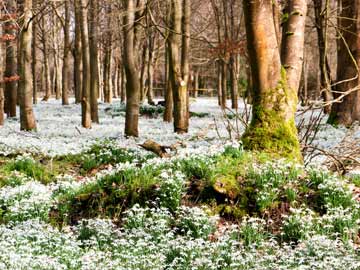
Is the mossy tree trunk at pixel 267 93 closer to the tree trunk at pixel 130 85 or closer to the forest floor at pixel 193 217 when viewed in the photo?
the forest floor at pixel 193 217

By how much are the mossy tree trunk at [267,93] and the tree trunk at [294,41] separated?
1.67ft

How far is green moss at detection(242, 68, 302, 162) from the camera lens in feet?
24.8

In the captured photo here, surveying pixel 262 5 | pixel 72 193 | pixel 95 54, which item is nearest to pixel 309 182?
pixel 262 5

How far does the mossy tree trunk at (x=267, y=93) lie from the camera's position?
7.55m

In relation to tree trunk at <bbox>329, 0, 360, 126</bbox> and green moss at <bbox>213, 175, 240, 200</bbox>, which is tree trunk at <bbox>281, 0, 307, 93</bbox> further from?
tree trunk at <bbox>329, 0, 360, 126</bbox>

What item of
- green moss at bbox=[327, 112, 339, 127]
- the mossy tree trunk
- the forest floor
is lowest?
the forest floor

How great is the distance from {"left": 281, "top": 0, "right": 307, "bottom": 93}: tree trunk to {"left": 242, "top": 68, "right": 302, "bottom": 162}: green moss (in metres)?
0.57

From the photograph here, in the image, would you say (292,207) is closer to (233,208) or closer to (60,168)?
(233,208)

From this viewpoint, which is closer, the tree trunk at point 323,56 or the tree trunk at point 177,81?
the tree trunk at point 323,56

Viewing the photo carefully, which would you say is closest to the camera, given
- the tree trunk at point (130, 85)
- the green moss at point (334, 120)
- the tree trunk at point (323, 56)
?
the tree trunk at point (323, 56)

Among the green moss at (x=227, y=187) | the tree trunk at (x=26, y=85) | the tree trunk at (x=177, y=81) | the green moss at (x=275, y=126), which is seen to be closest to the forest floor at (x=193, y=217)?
the green moss at (x=227, y=187)

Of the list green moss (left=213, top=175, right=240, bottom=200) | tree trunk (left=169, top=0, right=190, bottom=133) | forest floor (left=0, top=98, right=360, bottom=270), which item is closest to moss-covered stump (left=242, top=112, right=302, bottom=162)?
forest floor (left=0, top=98, right=360, bottom=270)

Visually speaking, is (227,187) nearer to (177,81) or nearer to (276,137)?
(276,137)

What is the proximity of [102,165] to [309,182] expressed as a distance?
5.32 m
